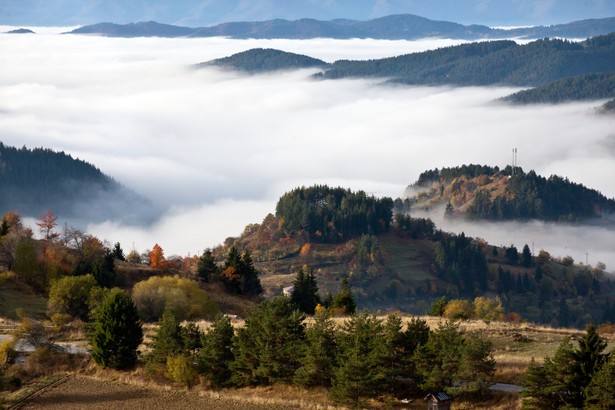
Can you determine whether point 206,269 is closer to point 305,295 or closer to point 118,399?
point 305,295

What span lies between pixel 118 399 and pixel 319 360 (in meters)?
11.6

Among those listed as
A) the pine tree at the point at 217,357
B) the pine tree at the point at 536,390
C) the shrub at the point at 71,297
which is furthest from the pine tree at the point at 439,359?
the shrub at the point at 71,297

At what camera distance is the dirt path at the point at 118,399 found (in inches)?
2021

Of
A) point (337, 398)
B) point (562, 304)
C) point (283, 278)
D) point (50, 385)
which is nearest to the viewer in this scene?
point (337, 398)

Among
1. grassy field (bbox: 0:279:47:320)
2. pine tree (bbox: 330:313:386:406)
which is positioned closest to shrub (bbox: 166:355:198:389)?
pine tree (bbox: 330:313:386:406)

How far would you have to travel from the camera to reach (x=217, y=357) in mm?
54344

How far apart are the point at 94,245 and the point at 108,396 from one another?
49.5m

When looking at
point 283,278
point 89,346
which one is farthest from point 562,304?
point 89,346

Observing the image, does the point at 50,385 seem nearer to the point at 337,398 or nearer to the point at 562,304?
the point at 337,398

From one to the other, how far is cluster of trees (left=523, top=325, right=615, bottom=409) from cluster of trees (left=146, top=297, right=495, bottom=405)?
3675mm

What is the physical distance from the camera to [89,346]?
63312 millimetres

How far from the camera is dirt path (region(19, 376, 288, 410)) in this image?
2021 inches

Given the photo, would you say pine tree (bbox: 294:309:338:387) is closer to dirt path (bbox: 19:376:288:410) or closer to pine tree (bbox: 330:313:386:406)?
pine tree (bbox: 330:313:386:406)

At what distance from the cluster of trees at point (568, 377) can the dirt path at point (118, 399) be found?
14.0 metres
